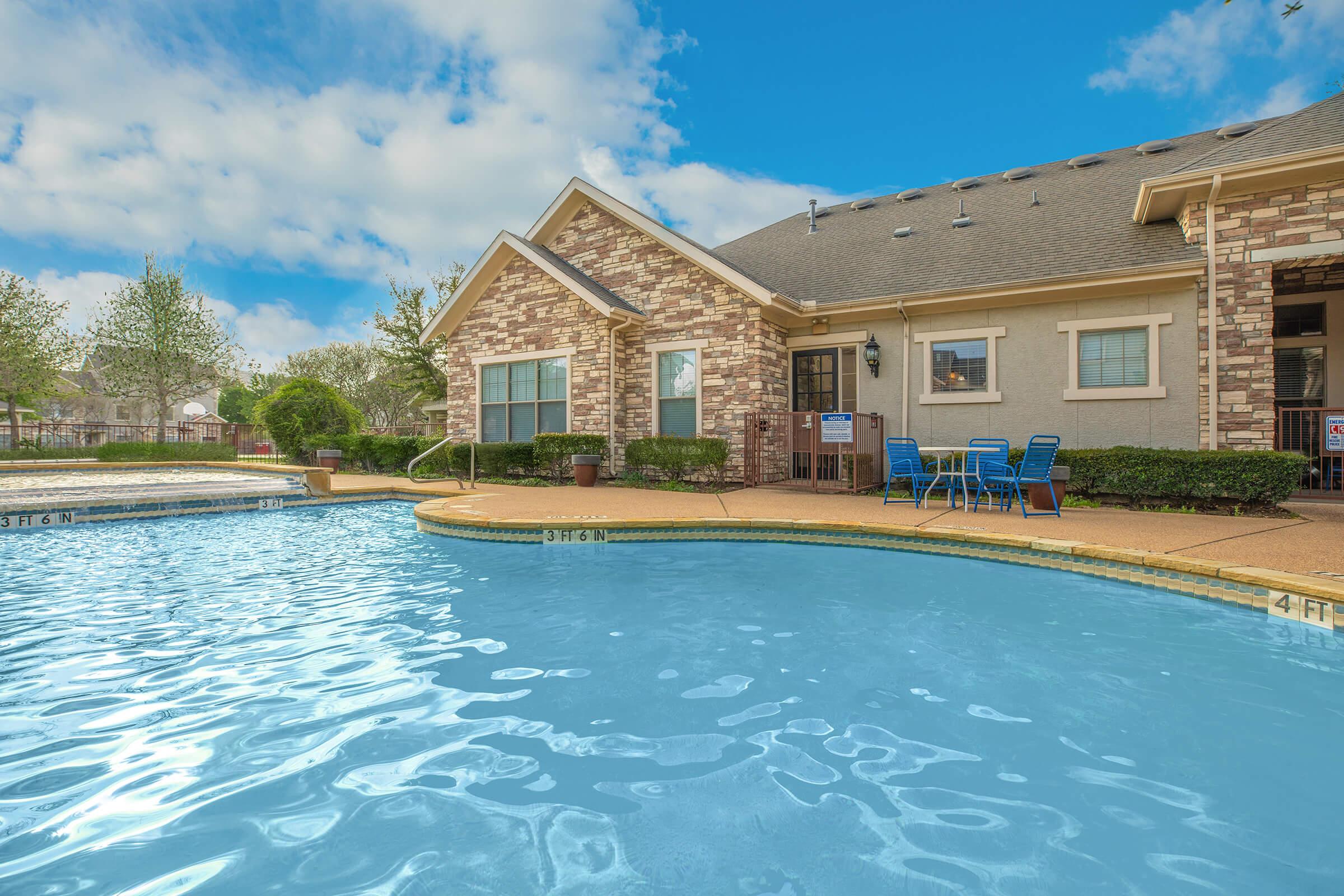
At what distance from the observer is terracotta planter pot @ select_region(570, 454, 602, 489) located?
10.7m

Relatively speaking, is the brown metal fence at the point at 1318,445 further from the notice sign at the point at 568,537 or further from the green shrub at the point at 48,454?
the green shrub at the point at 48,454

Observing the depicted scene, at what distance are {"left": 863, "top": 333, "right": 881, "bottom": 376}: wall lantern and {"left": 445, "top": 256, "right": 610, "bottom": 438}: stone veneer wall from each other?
4773 mm

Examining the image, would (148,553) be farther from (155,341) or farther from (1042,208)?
(155,341)

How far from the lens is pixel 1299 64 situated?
11.4 meters

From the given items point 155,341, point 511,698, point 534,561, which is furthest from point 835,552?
point 155,341

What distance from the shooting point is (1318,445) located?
31.3ft

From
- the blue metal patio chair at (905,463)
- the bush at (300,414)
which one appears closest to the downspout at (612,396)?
the blue metal patio chair at (905,463)

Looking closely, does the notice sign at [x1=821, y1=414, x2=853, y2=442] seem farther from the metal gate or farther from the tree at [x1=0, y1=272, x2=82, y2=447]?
the tree at [x1=0, y1=272, x2=82, y2=447]

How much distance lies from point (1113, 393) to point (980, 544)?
197 inches

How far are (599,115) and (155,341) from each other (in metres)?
20.7

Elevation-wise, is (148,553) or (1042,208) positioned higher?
(1042,208)

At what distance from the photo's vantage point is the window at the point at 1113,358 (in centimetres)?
866

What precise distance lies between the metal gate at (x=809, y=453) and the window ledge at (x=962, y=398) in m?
0.85

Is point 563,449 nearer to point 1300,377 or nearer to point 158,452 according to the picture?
point 1300,377
